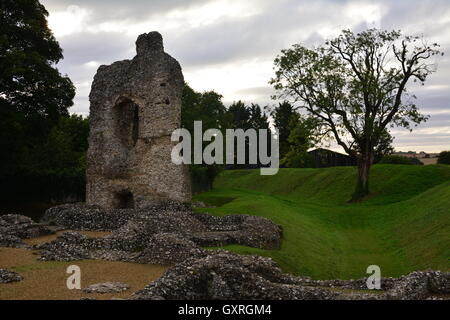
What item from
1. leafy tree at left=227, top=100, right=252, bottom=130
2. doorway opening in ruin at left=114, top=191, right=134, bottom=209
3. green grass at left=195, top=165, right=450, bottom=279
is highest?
leafy tree at left=227, top=100, right=252, bottom=130

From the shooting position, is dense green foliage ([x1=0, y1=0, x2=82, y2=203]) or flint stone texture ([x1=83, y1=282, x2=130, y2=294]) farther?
dense green foliage ([x1=0, y1=0, x2=82, y2=203])

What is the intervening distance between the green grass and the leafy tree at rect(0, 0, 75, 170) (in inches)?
451

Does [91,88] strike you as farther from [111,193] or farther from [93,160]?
[111,193]

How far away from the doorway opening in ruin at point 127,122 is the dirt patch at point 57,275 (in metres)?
11.6

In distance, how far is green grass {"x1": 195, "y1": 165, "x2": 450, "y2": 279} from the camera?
54.9 ft

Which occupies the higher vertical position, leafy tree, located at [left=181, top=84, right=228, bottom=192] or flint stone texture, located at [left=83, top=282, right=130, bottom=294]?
leafy tree, located at [left=181, top=84, right=228, bottom=192]

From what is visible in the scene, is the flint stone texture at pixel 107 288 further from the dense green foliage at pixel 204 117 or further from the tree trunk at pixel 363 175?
the dense green foliage at pixel 204 117

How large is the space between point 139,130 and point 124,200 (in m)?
4.54

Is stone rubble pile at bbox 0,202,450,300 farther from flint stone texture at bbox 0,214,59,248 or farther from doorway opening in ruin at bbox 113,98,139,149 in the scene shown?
doorway opening in ruin at bbox 113,98,139,149

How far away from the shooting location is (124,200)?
27.6 m

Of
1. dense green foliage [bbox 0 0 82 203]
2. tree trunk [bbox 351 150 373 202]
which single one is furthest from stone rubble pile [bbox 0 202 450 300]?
tree trunk [bbox 351 150 373 202]
